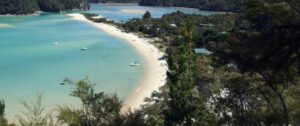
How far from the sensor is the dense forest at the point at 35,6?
478 feet

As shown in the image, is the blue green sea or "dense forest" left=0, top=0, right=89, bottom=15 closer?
the blue green sea

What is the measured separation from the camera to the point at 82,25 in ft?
368

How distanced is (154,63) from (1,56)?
2352cm

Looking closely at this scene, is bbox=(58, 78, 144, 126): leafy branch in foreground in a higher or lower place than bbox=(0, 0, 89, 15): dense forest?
higher

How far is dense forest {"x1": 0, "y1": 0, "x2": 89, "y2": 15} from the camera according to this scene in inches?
5738

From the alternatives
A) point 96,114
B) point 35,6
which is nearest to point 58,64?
point 96,114

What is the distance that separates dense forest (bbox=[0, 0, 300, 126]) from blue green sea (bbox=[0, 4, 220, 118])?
15.3 m

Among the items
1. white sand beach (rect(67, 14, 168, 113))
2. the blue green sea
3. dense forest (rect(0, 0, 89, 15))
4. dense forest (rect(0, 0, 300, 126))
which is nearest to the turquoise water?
the blue green sea

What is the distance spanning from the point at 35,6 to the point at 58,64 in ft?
347

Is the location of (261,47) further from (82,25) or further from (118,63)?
(82,25)

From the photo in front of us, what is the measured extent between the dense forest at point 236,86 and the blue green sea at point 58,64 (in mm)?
15251

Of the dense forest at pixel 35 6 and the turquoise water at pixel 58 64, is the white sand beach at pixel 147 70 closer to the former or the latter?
the turquoise water at pixel 58 64

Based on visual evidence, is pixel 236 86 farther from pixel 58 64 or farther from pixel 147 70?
pixel 58 64

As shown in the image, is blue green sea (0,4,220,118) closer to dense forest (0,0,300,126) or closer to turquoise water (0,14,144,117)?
turquoise water (0,14,144,117)
